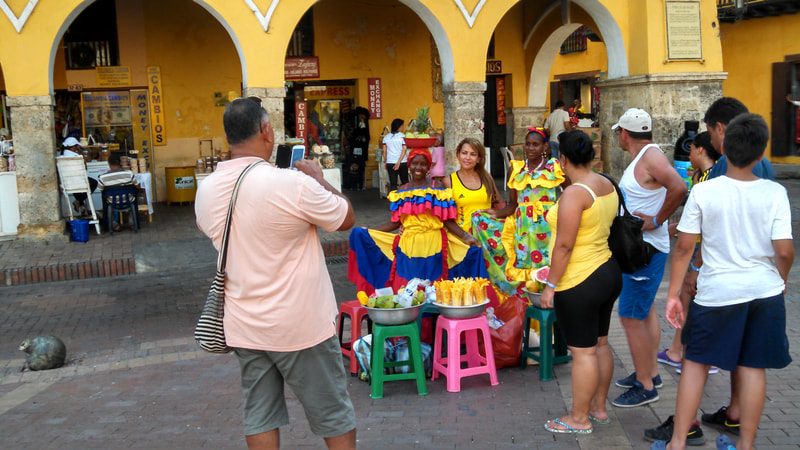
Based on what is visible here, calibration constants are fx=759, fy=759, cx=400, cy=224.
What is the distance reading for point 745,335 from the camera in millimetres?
3703

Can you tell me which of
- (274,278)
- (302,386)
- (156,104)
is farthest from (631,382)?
(156,104)

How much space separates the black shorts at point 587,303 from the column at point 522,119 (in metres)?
13.7

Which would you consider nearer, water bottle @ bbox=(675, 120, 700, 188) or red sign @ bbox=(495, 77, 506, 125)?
water bottle @ bbox=(675, 120, 700, 188)

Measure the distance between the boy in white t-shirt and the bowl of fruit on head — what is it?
1.85 metres

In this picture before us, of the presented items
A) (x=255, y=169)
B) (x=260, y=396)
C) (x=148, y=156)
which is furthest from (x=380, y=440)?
(x=148, y=156)

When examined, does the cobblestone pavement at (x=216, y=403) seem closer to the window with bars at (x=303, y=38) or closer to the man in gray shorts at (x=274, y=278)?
the man in gray shorts at (x=274, y=278)

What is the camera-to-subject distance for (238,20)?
11.4 m

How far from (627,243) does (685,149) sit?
688cm

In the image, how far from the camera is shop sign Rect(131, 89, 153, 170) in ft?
48.5

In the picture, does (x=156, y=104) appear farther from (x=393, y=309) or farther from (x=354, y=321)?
(x=393, y=309)

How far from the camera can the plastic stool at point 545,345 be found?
5.23 meters

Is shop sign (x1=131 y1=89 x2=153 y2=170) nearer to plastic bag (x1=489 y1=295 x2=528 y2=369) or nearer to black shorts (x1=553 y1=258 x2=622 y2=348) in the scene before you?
plastic bag (x1=489 y1=295 x2=528 y2=369)

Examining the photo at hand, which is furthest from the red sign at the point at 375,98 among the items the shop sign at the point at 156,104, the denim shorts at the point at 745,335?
→ the denim shorts at the point at 745,335

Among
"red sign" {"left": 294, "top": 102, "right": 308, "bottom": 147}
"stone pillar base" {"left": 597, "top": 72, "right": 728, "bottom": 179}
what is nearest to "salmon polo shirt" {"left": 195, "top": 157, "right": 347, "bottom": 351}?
"stone pillar base" {"left": 597, "top": 72, "right": 728, "bottom": 179}
